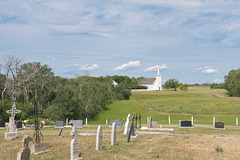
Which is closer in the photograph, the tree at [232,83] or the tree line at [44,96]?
the tree line at [44,96]

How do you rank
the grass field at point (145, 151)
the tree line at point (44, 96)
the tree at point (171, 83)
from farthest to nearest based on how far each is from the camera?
1. the tree at point (171, 83)
2. the tree line at point (44, 96)
3. the grass field at point (145, 151)

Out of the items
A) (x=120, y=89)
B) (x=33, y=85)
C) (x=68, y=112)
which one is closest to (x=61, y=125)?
(x=68, y=112)

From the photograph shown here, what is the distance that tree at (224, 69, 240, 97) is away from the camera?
86544 mm

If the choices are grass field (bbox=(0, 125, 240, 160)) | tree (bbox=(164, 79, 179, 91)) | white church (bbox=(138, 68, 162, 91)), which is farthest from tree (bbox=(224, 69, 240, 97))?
grass field (bbox=(0, 125, 240, 160))

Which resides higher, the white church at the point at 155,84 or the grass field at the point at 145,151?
the white church at the point at 155,84

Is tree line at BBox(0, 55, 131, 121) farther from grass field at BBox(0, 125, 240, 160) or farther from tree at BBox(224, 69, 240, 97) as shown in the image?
tree at BBox(224, 69, 240, 97)

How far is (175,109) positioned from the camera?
5716cm

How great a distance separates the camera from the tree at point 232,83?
86544mm

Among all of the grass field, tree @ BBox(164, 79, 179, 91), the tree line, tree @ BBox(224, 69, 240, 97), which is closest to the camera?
the grass field

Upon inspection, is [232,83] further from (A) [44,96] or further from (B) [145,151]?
(B) [145,151]

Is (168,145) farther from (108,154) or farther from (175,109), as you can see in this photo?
(175,109)

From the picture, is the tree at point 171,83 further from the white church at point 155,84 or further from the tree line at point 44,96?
the tree line at point 44,96

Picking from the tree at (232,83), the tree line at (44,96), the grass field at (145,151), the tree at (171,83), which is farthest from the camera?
the tree at (171,83)

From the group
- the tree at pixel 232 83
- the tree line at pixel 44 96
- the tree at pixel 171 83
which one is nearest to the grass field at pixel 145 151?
the tree line at pixel 44 96
